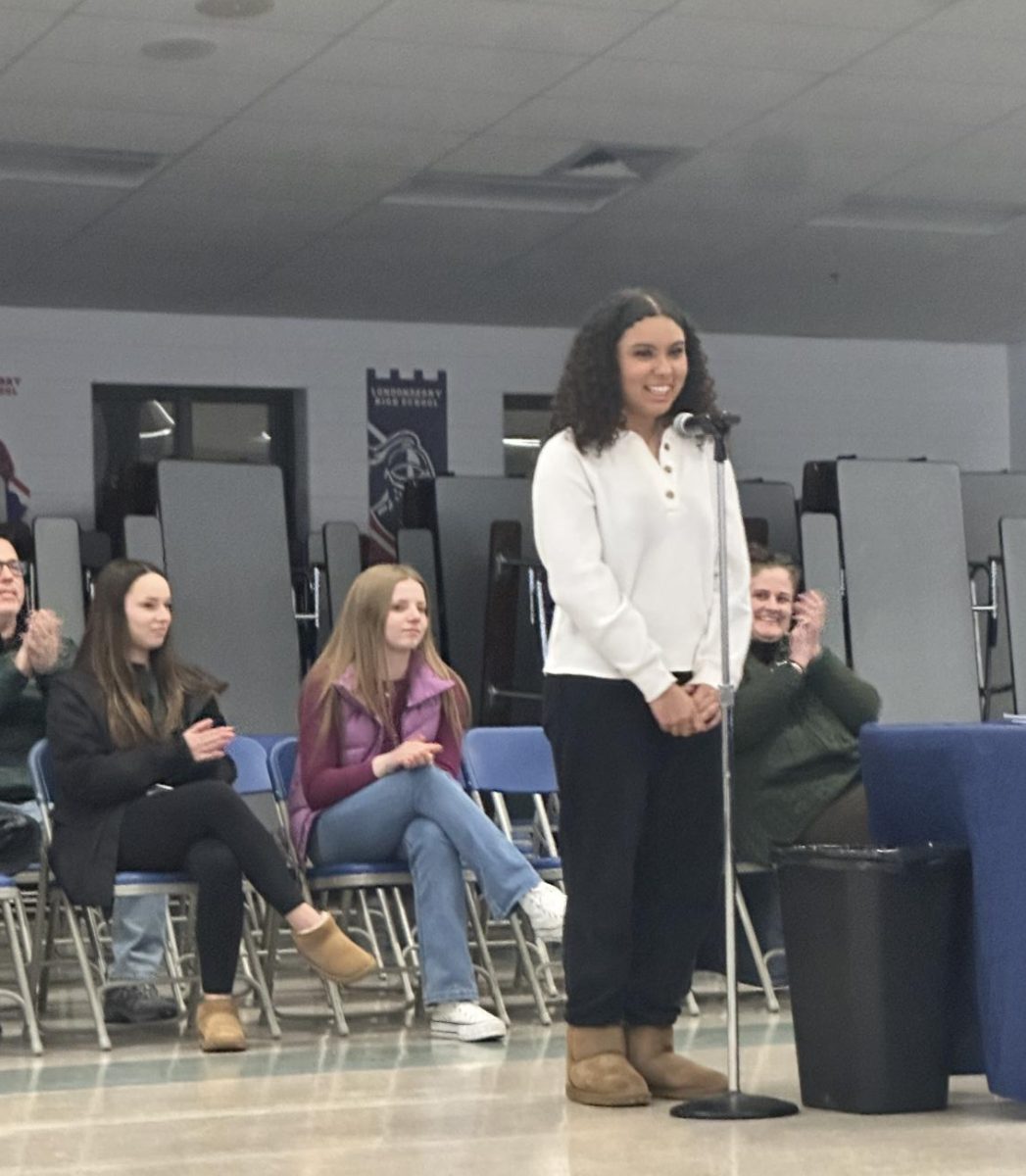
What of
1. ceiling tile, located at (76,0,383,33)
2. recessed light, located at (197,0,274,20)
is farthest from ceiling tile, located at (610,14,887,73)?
recessed light, located at (197,0,274,20)

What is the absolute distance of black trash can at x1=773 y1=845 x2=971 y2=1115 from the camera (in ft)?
12.6

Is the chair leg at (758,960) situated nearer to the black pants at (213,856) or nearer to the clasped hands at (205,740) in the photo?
the black pants at (213,856)

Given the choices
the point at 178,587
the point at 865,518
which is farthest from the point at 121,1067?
the point at 865,518

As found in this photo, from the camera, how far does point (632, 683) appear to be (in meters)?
3.88

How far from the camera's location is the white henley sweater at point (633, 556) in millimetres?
3854

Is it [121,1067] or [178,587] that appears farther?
[178,587]

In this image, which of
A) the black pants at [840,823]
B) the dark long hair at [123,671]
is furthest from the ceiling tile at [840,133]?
the dark long hair at [123,671]

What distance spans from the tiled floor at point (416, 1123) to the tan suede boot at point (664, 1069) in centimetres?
8

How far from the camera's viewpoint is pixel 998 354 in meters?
13.7

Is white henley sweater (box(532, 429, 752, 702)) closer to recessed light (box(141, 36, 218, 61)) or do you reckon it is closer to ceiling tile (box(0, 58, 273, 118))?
recessed light (box(141, 36, 218, 61))

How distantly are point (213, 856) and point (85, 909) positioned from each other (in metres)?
0.90

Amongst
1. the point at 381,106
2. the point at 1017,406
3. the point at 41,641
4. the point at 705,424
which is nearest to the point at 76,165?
the point at 381,106

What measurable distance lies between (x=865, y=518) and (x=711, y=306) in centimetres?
217

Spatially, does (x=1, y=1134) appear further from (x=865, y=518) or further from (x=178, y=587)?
(x=865, y=518)
